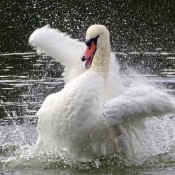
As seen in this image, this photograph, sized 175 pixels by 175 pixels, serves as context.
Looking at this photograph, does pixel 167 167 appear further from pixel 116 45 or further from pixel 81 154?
pixel 116 45

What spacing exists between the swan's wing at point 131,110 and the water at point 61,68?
370 mm

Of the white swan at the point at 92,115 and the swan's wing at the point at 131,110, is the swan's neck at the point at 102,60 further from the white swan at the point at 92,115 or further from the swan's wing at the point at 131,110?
the swan's wing at the point at 131,110

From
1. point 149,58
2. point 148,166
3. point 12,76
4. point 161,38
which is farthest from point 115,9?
point 148,166

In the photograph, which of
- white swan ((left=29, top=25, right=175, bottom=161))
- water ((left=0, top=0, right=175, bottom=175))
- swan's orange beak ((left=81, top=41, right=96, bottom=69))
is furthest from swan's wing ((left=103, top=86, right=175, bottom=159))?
swan's orange beak ((left=81, top=41, right=96, bottom=69))

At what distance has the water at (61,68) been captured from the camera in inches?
345

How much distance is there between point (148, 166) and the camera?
8.71 metres

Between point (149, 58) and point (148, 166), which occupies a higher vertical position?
point (149, 58)

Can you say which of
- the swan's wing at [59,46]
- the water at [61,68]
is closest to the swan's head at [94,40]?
the swan's wing at [59,46]

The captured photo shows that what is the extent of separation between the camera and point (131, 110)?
801 cm

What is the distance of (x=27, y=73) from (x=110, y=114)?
591 cm

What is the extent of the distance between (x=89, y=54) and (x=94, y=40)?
331mm

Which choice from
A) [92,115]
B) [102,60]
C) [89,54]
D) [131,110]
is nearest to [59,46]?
[102,60]

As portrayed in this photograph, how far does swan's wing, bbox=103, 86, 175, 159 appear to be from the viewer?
8.00 m

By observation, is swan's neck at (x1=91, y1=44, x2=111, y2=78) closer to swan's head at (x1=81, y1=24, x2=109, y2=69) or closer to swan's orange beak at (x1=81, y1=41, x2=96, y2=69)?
swan's head at (x1=81, y1=24, x2=109, y2=69)
